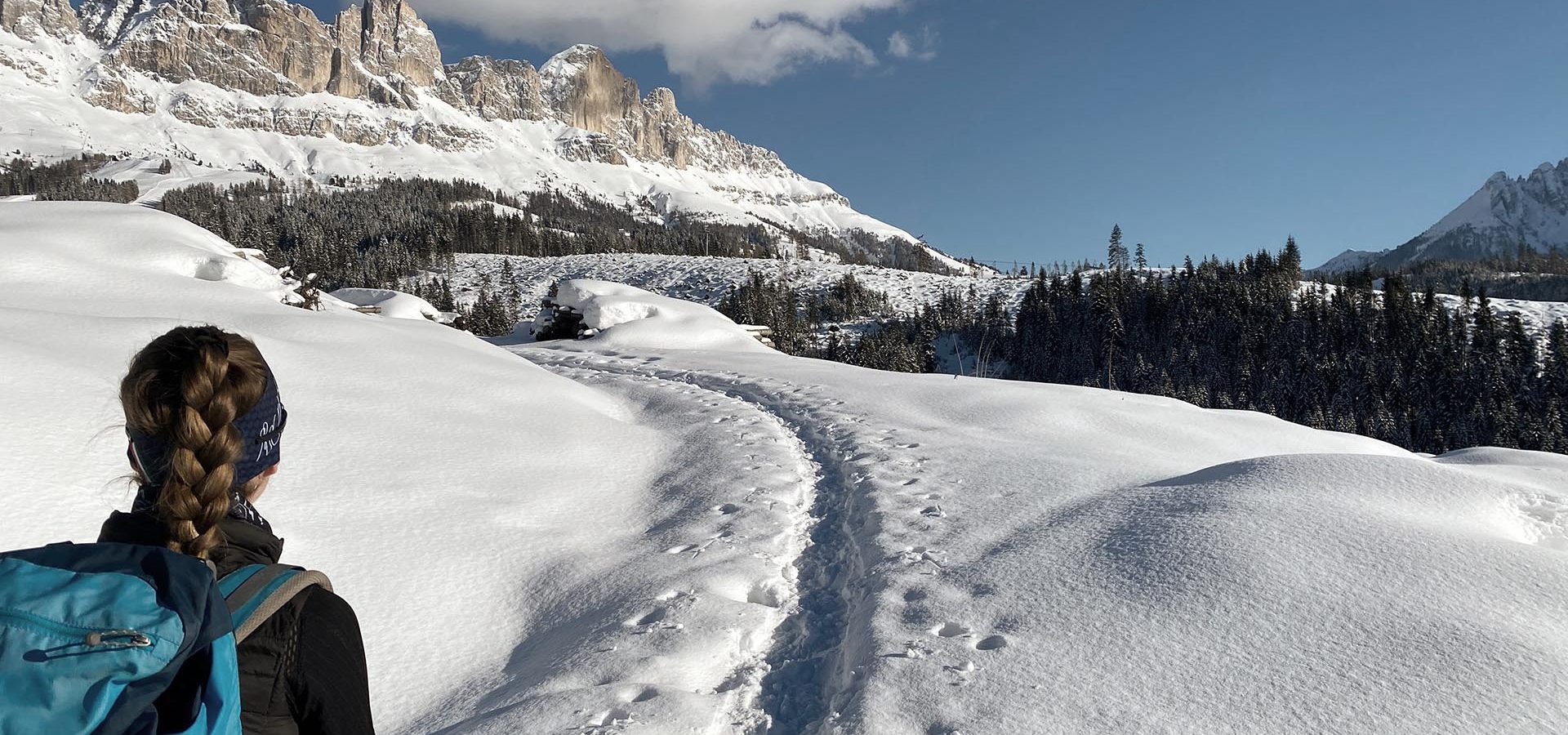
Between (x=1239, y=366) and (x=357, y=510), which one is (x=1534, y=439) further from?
(x=357, y=510)

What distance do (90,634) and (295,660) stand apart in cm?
52

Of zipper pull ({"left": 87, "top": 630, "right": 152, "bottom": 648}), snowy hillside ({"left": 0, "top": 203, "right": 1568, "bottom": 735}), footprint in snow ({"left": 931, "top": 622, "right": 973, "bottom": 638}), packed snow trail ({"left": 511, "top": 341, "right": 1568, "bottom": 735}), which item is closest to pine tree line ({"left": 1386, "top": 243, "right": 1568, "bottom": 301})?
packed snow trail ({"left": 511, "top": 341, "right": 1568, "bottom": 735})

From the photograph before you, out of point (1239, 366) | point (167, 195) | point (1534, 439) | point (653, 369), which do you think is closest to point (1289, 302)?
point (1239, 366)

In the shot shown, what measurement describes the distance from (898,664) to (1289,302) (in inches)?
4882

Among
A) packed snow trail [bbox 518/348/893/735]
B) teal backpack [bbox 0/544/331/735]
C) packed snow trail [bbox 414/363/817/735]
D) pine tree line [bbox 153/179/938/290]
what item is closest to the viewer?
teal backpack [bbox 0/544/331/735]

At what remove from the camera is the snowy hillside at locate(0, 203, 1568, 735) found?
461cm

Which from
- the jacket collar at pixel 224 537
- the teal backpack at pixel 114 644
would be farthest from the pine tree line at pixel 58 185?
the teal backpack at pixel 114 644

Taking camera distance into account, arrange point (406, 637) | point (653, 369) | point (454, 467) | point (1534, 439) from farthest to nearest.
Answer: point (1534, 439)
point (653, 369)
point (454, 467)
point (406, 637)

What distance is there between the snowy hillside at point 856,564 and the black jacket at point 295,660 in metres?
2.81

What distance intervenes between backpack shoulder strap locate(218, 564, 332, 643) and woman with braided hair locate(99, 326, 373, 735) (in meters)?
0.03

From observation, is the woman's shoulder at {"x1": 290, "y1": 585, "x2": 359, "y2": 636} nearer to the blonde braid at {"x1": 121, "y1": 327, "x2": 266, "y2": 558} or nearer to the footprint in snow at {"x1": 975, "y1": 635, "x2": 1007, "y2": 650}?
the blonde braid at {"x1": 121, "y1": 327, "x2": 266, "y2": 558}

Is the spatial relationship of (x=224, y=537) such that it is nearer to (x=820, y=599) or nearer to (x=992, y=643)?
(x=992, y=643)

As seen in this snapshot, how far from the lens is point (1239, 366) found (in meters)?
99.7

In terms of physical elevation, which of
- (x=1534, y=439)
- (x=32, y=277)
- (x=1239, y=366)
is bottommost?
(x=1534, y=439)
